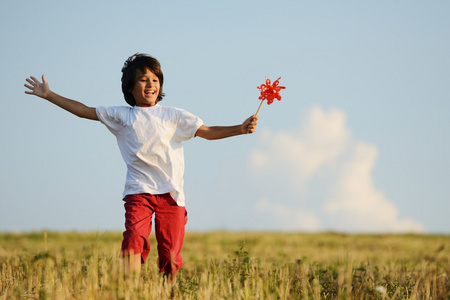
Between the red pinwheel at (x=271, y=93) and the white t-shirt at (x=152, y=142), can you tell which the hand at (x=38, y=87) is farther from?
the red pinwheel at (x=271, y=93)

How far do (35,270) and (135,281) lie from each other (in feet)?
8.34

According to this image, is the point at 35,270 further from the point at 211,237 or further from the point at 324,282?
the point at 211,237

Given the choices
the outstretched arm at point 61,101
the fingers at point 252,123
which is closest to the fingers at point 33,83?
the outstretched arm at point 61,101

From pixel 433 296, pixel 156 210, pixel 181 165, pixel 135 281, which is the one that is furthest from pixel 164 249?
pixel 433 296

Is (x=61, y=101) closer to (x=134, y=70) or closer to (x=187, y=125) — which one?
(x=134, y=70)

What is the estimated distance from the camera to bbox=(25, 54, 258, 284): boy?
5.23 metres

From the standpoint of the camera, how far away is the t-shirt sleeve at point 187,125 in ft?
18.1

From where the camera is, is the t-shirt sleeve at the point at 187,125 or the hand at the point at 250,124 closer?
the hand at the point at 250,124

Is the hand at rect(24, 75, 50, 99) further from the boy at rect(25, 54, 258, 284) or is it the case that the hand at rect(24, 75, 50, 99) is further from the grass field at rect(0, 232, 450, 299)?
the grass field at rect(0, 232, 450, 299)

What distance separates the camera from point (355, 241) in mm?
15977

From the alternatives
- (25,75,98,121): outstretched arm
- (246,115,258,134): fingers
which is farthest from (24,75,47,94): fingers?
(246,115,258,134): fingers

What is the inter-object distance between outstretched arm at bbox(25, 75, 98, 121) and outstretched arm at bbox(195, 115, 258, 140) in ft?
3.69

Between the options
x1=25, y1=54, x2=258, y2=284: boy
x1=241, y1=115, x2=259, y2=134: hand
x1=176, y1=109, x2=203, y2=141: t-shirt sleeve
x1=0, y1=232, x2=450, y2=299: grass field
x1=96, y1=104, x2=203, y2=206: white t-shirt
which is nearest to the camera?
x1=0, y1=232, x2=450, y2=299: grass field

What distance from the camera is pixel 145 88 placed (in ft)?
18.2
